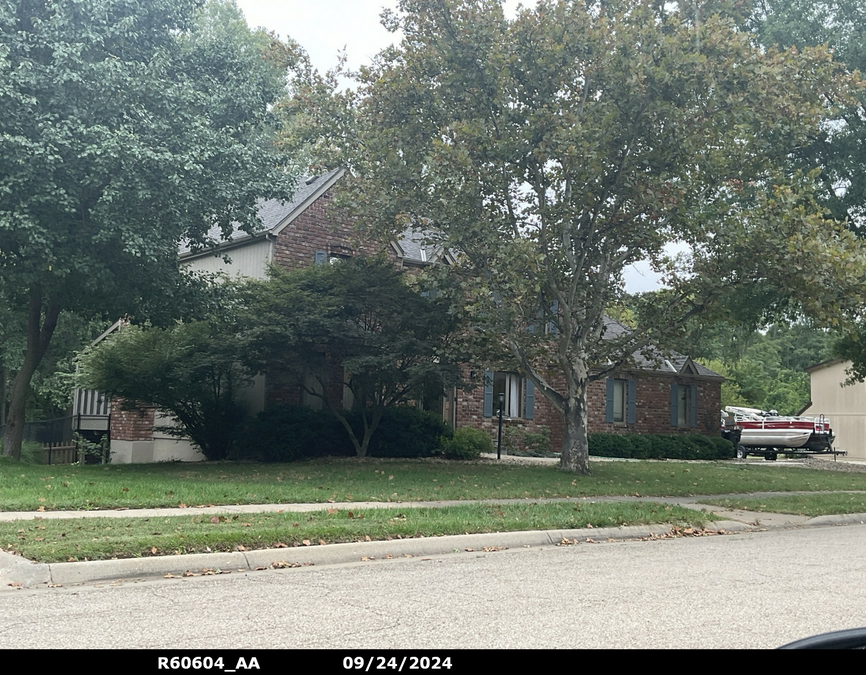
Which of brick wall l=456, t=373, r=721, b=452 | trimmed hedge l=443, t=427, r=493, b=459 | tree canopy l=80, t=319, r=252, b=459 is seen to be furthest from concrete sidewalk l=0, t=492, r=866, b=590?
brick wall l=456, t=373, r=721, b=452

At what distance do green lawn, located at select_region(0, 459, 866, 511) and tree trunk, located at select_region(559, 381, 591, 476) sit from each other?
1.50ft

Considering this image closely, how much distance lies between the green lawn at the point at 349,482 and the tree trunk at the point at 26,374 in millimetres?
1657

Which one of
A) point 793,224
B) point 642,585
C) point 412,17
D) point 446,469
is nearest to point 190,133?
point 412,17

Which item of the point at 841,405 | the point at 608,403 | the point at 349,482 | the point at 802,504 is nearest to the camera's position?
the point at 802,504

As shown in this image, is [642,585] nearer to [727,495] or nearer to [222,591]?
[222,591]

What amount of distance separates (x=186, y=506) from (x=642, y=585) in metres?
7.23

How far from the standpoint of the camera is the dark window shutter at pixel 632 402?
3505cm

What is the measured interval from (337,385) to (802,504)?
13668mm

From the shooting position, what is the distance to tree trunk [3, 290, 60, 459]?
2041cm

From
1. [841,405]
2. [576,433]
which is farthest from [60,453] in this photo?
[841,405]

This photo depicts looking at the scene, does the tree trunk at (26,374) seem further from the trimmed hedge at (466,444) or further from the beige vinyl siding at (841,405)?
the beige vinyl siding at (841,405)

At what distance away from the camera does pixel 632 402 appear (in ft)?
115

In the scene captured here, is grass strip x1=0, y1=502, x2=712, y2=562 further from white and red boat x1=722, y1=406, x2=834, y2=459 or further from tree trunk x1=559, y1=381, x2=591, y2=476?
white and red boat x1=722, y1=406, x2=834, y2=459

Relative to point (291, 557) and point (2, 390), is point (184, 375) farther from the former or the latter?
point (2, 390)
